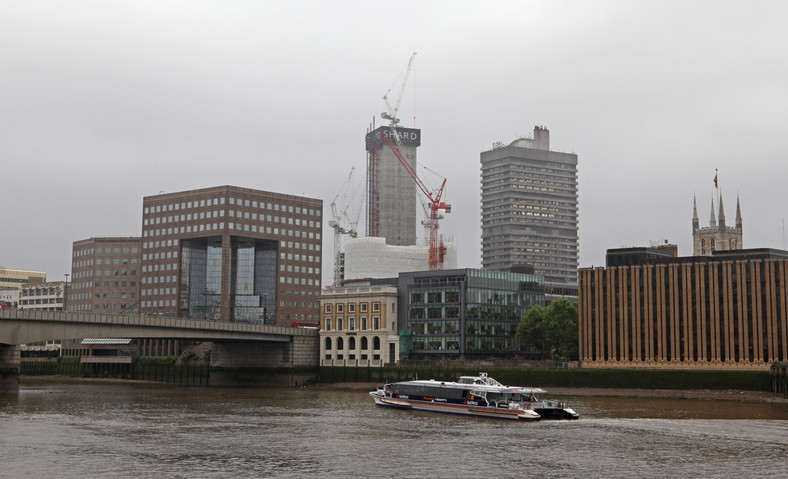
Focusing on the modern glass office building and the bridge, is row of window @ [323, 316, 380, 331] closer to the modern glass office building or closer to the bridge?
the bridge

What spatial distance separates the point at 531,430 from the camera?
84375 mm

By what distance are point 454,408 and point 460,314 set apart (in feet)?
223

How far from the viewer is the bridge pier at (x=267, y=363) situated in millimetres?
172750

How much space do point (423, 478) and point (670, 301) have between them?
303 ft

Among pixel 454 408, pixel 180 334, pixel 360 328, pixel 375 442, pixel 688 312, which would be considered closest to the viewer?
pixel 375 442

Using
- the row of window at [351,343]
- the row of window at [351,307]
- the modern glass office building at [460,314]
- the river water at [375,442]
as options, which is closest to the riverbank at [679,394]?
the river water at [375,442]

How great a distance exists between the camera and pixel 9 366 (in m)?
132

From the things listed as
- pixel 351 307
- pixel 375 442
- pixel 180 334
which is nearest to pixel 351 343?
pixel 351 307

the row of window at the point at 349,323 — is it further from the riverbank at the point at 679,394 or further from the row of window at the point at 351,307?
the riverbank at the point at 679,394

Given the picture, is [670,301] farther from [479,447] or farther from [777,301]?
[479,447]

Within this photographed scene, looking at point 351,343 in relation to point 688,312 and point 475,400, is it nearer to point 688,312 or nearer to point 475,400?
point 688,312

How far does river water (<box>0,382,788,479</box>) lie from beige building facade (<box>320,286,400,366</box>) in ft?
203

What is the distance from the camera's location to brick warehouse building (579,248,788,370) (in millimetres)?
131125

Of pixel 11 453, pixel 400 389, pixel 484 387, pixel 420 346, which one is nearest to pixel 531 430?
pixel 484 387
